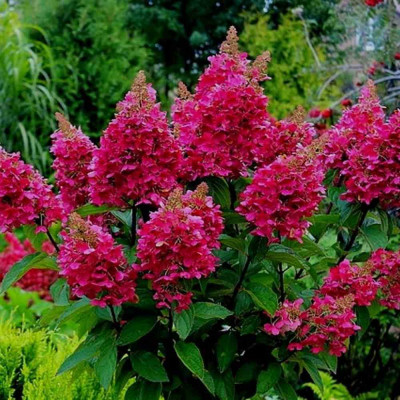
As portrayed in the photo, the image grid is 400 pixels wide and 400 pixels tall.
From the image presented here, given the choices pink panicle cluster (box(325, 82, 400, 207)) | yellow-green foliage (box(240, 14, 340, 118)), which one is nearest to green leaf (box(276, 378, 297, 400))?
pink panicle cluster (box(325, 82, 400, 207))

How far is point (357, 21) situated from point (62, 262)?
11.1ft

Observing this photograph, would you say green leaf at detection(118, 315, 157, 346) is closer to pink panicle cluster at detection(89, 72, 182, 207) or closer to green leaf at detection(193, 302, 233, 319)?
green leaf at detection(193, 302, 233, 319)

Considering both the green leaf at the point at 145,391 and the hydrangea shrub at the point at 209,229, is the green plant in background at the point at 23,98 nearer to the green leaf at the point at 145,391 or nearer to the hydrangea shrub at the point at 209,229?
the hydrangea shrub at the point at 209,229

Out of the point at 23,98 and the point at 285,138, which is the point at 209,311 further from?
the point at 23,98

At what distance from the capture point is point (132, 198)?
5.15 ft

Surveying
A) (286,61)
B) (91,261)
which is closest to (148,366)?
(91,261)

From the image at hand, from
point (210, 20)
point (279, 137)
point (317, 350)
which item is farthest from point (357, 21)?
point (210, 20)

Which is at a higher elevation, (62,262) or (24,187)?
(24,187)

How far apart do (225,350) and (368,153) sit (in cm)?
58

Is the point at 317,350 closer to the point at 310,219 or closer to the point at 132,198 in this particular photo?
the point at 310,219

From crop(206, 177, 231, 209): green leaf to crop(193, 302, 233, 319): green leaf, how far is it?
0.28 meters

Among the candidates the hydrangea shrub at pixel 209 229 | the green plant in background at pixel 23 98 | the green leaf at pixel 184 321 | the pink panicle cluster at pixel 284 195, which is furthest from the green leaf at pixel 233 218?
the green plant in background at pixel 23 98

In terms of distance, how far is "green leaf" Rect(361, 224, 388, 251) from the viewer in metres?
1.75

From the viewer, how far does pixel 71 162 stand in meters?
1.73
